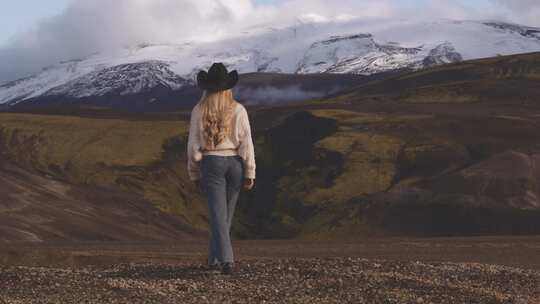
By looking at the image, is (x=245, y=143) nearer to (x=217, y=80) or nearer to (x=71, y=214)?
(x=217, y=80)

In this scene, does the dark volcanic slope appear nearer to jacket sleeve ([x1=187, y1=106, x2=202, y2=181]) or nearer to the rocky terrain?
the rocky terrain

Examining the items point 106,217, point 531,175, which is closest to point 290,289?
point 106,217

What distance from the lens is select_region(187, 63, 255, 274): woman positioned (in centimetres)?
1670

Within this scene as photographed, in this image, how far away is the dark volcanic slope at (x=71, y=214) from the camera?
7369 centimetres

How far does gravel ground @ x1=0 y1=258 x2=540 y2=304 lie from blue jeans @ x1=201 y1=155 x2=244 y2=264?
0.38 m

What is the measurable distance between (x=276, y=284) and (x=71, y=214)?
6634cm

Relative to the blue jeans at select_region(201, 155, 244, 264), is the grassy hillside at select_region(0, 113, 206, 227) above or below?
below

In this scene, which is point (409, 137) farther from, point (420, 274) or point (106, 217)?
point (420, 274)

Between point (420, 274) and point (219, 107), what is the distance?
164 inches

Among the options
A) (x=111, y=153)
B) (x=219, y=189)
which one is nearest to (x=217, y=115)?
(x=219, y=189)

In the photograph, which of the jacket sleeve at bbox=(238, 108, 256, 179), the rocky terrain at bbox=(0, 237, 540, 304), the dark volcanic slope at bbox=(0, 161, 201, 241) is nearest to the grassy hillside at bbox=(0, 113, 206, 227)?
the dark volcanic slope at bbox=(0, 161, 201, 241)

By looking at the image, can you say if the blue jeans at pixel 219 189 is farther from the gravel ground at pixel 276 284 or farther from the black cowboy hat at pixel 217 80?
the black cowboy hat at pixel 217 80

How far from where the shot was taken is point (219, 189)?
16.9 metres

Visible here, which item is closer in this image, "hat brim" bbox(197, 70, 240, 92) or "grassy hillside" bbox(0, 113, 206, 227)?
"hat brim" bbox(197, 70, 240, 92)
